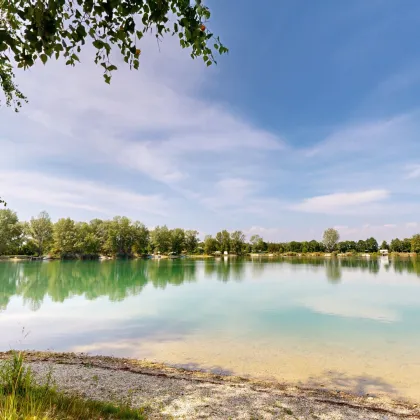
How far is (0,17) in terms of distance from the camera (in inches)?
155

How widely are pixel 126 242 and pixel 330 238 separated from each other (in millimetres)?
96970

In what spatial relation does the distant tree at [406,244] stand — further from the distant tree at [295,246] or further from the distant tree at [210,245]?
the distant tree at [210,245]

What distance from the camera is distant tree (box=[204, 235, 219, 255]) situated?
13445cm

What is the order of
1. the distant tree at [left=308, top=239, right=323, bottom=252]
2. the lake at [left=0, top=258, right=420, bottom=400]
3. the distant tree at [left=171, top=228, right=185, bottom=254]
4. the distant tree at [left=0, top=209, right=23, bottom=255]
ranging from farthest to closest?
the distant tree at [left=308, top=239, right=323, bottom=252] → the distant tree at [left=171, top=228, right=185, bottom=254] → the distant tree at [left=0, top=209, right=23, bottom=255] → the lake at [left=0, top=258, right=420, bottom=400]

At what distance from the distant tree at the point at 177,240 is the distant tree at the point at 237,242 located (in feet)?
79.7

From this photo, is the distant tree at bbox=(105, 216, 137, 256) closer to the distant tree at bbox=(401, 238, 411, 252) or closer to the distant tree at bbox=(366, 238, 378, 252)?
the distant tree at bbox=(366, 238, 378, 252)

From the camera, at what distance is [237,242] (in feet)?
461

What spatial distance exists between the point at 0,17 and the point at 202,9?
8.81 feet

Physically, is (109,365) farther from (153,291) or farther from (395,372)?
(153,291)

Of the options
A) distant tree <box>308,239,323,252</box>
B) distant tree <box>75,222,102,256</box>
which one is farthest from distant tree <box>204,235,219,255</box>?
distant tree <box>75,222,102,256</box>

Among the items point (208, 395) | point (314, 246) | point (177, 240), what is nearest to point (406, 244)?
point (314, 246)

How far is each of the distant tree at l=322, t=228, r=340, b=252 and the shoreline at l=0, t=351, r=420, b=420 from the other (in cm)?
15034

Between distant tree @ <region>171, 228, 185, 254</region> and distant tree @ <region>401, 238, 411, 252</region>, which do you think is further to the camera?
distant tree @ <region>401, 238, 411, 252</region>

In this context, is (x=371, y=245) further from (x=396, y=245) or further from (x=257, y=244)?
(x=257, y=244)
